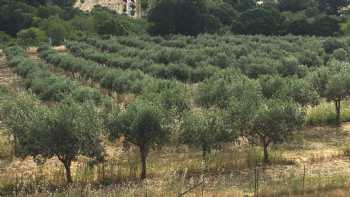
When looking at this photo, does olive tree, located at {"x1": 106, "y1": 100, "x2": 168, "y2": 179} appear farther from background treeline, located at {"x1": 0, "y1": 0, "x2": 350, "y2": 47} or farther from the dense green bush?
background treeline, located at {"x1": 0, "y1": 0, "x2": 350, "y2": 47}

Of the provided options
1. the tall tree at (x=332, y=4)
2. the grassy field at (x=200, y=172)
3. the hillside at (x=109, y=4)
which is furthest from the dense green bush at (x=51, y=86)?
the tall tree at (x=332, y=4)

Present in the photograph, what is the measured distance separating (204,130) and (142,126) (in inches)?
141

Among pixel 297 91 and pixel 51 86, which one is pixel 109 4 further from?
pixel 297 91

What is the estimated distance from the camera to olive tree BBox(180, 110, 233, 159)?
89.0ft

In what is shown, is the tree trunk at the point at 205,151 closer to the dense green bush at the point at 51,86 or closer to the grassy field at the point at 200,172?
the grassy field at the point at 200,172

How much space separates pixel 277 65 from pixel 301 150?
25.2m

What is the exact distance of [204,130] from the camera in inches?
1062

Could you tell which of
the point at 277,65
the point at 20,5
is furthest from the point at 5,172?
the point at 20,5

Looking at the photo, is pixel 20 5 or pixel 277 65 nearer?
pixel 277 65

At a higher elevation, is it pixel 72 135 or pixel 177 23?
pixel 177 23

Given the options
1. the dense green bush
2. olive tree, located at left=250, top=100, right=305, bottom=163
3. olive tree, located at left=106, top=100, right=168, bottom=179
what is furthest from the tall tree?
olive tree, located at left=106, top=100, right=168, bottom=179

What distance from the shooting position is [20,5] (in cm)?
12075

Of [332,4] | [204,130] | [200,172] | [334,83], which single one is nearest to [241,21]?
[332,4]

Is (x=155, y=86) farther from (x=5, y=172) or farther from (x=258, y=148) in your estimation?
(x=5, y=172)
